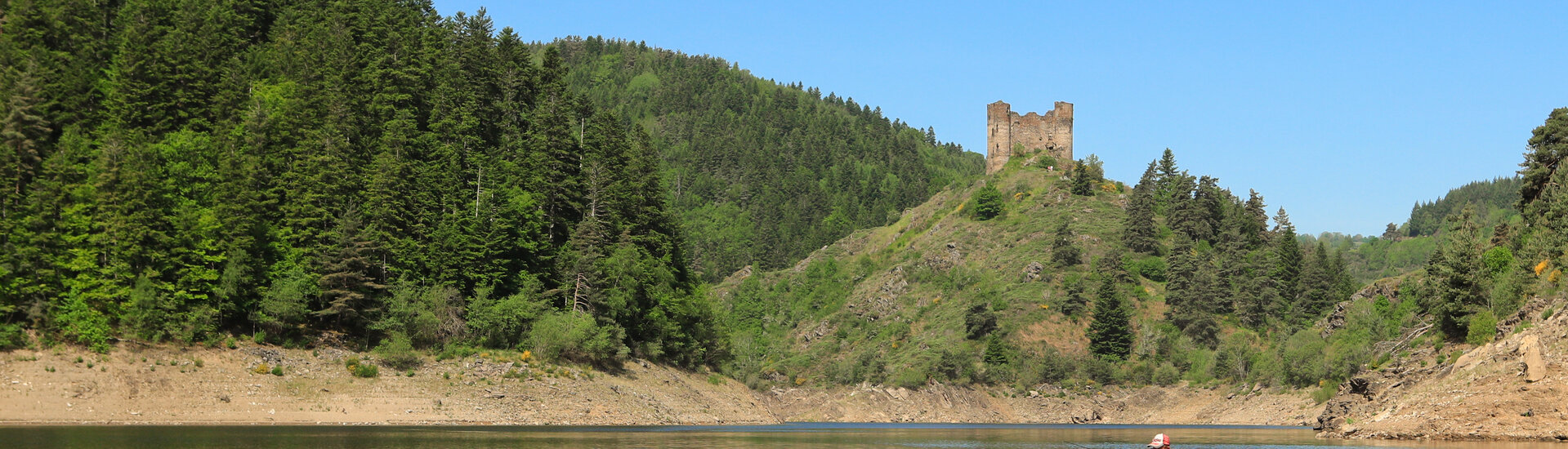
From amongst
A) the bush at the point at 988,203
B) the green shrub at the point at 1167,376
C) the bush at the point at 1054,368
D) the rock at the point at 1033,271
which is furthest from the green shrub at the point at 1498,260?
the bush at the point at 988,203

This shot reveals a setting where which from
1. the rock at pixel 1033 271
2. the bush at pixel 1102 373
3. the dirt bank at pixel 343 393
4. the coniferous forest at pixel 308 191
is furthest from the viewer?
the rock at pixel 1033 271

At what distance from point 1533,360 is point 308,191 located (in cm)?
7104

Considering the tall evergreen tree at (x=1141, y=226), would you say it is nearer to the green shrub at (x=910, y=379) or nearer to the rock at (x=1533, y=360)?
the green shrub at (x=910, y=379)

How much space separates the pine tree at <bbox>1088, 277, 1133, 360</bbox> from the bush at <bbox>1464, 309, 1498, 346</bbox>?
67300 millimetres

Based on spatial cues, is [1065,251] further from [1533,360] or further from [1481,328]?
[1533,360]

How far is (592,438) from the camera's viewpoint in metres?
64.2

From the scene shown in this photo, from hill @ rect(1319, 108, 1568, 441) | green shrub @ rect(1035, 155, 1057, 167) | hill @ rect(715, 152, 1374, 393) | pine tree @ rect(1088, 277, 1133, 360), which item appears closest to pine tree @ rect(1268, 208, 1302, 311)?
hill @ rect(715, 152, 1374, 393)

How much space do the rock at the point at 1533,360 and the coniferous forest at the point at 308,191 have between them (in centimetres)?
5648

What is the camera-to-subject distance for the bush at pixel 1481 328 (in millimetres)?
71062

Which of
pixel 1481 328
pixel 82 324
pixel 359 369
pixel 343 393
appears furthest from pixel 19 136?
pixel 1481 328

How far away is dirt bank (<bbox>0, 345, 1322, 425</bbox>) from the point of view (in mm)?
65000

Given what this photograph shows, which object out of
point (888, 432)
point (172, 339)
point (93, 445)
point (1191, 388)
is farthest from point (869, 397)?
point (93, 445)

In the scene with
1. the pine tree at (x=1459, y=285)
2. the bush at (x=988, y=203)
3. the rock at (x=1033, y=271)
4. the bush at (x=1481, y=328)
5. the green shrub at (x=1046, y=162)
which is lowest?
the bush at (x=1481, y=328)

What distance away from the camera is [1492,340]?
68.5m
